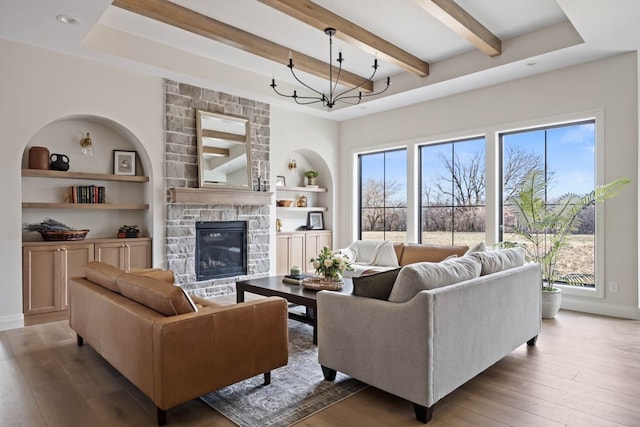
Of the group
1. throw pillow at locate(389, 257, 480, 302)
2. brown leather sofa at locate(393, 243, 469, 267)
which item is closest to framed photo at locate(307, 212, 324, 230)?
brown leather sofa at locate(393, 243, 469, 267)

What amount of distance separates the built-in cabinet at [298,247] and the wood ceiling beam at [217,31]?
2.72 m

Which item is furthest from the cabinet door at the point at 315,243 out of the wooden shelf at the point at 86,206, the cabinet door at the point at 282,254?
the wooden shelf at the point at 86,206

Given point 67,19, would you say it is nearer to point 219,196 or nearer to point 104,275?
point 104,275

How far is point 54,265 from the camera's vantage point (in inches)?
177

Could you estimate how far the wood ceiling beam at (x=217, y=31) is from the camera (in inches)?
151

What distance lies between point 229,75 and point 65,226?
280 cm

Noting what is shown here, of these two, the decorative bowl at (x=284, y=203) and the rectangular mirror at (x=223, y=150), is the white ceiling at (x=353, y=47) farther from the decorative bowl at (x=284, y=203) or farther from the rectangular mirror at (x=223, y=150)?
the decorative bowl at (x=284, y=203)

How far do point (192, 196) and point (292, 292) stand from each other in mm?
2418

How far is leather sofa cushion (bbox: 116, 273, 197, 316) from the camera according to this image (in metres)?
2.31

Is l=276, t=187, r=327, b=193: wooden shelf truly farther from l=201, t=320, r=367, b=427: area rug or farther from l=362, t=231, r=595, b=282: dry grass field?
l=201, t=320, r=367, b=427: area rug

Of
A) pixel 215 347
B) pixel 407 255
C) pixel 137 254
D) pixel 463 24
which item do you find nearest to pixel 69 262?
pixel 137 254

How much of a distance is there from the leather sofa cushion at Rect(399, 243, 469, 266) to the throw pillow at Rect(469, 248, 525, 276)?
1.76 meters

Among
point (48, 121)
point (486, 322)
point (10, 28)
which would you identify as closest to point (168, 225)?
point (48, 121)

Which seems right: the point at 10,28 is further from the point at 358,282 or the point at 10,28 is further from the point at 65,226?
the point at 358,282
